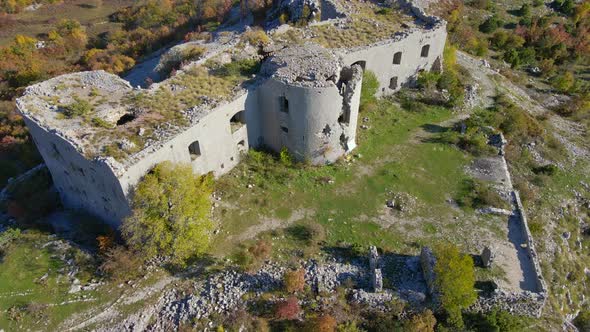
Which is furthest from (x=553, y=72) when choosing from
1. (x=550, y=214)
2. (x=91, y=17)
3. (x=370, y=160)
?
(x=91, y=17)

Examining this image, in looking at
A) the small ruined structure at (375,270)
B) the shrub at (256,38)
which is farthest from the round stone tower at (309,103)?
the small ruined structure at (375,270)

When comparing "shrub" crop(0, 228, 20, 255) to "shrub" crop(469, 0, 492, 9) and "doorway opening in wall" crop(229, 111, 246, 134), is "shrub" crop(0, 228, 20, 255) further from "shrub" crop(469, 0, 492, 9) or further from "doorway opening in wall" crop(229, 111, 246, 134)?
"shrub" crop(469, 0, 492, 9)

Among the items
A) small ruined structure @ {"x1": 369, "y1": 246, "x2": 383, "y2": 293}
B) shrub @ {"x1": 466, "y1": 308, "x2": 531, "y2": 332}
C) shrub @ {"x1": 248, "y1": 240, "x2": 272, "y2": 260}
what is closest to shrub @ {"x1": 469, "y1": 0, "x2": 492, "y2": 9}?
small ruined structure @ {"x1": 369, "y1": 246, "x2": 383, "y2": 293}

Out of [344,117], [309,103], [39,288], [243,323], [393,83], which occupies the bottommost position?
[243,323]

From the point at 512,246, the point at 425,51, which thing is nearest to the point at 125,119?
the point at 512,246

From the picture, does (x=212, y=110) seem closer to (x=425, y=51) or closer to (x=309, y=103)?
(x=309, y=103)

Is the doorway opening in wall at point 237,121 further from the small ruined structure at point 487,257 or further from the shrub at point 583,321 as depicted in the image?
the shrub at point 583,321
